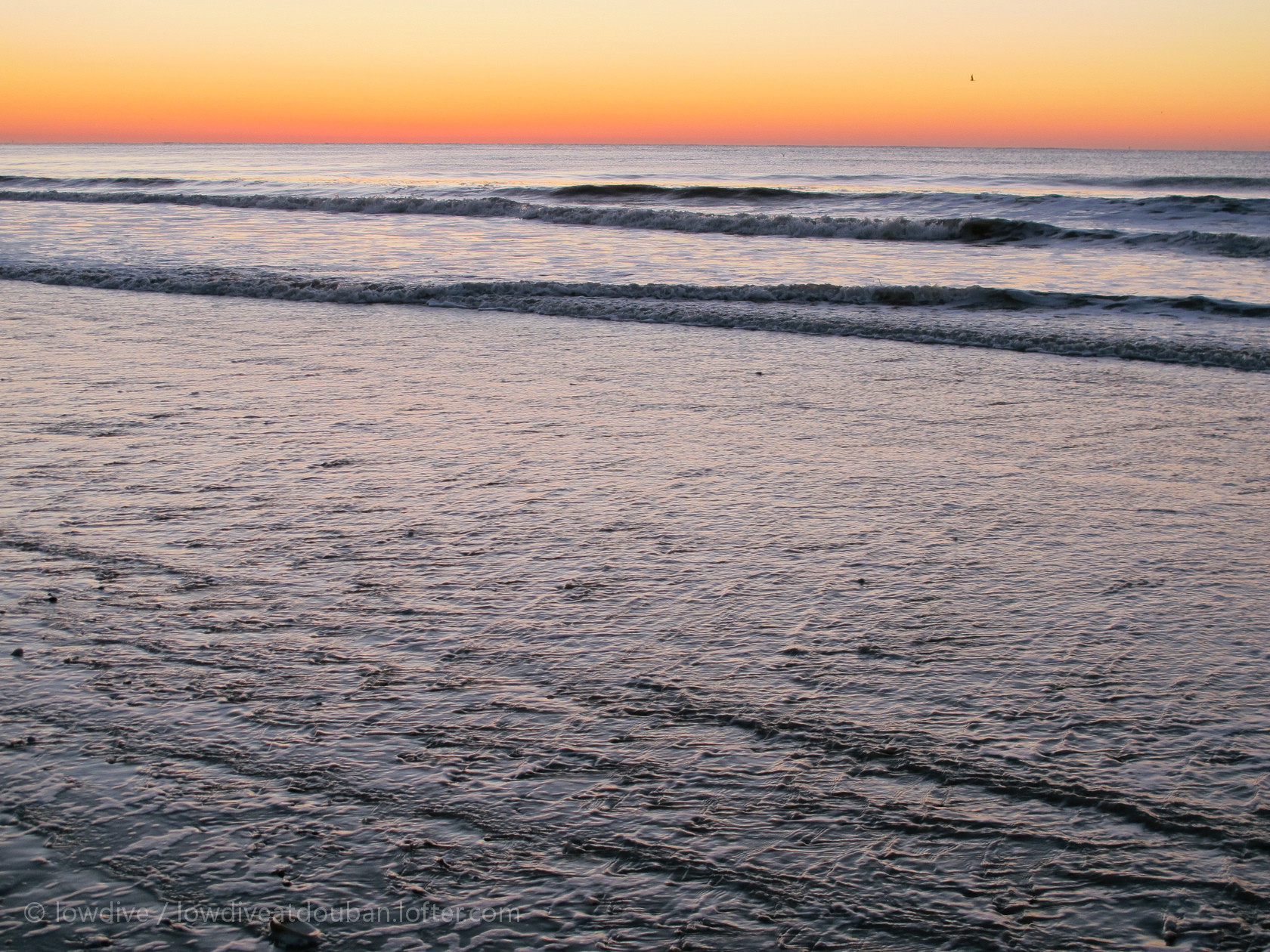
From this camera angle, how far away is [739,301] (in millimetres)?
10195

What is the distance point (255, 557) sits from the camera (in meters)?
3.04

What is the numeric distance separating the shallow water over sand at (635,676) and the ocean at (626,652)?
1 cm

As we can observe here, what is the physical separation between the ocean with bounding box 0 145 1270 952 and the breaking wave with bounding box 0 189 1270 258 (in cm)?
1110

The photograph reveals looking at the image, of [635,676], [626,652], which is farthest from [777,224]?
[635,676]

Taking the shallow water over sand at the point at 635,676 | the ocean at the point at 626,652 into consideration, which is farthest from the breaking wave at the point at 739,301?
the shallow water over sand at the point at 635,676

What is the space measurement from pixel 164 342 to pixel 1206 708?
678 centimetres

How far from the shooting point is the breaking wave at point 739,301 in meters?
8.51

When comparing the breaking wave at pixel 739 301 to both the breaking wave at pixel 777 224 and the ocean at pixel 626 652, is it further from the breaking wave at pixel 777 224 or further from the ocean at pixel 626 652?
the breaking wave at pixel 777 224

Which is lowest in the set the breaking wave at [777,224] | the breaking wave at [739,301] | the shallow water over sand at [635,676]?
the shallow water over sand at [635,676]

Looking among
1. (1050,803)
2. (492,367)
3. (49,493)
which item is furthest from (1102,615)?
(492,367)

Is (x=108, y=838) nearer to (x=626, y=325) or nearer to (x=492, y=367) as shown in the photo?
(x=492, y=367)

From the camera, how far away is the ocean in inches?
63.7

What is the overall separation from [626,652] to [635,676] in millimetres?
135

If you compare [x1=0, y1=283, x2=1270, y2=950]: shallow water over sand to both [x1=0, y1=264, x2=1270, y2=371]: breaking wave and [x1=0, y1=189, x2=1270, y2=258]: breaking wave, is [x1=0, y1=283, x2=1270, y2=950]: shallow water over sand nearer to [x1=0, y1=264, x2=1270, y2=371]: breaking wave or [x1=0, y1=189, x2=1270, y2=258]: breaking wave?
[x1=0, y1=264, x2=1270, y2=371]: breaking wave
